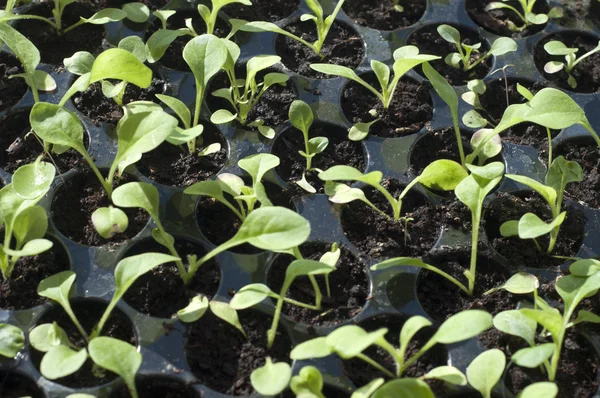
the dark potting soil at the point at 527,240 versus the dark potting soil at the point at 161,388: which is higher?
the dark potting soil at the point at 527,240

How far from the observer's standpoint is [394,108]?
1133 millimetres

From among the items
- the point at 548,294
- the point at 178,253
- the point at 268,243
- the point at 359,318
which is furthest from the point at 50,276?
the point at 548,294

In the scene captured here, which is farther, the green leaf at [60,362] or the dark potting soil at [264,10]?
the dark potting soil at [264,10]

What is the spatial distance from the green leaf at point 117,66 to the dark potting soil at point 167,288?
0.23 metres

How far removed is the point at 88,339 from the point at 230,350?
0.57 ft

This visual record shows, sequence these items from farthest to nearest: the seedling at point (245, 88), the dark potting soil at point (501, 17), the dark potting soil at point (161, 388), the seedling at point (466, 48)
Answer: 1. the dark potting soil at point (501, 17)
2. the seedling at point (466, 48)
3. the seedling at point (245, 88)
4. the dark potting soil at point (161, 388)

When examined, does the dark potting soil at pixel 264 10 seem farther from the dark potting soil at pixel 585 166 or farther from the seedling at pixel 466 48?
the dark potting soil at pixel 585 166

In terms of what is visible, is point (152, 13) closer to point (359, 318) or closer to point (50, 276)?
point (50, 276)

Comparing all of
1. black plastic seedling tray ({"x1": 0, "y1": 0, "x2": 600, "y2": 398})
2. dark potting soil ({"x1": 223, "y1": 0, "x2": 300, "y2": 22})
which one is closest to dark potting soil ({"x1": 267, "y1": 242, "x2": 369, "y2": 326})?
black plastic seedling tray ({"x1": 0, "y1": 0, "x2": 600, "y2": 398})

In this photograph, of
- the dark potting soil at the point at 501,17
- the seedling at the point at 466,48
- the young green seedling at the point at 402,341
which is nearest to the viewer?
the young green seedling at the point at 402,341

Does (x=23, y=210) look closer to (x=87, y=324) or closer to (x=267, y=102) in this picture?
(x=87, y=324)

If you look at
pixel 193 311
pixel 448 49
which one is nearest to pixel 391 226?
pixel 193 311

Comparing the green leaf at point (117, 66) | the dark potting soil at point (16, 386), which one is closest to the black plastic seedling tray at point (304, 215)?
the dark potting soil at point (16, 386)

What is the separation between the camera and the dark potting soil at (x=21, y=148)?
103cm
